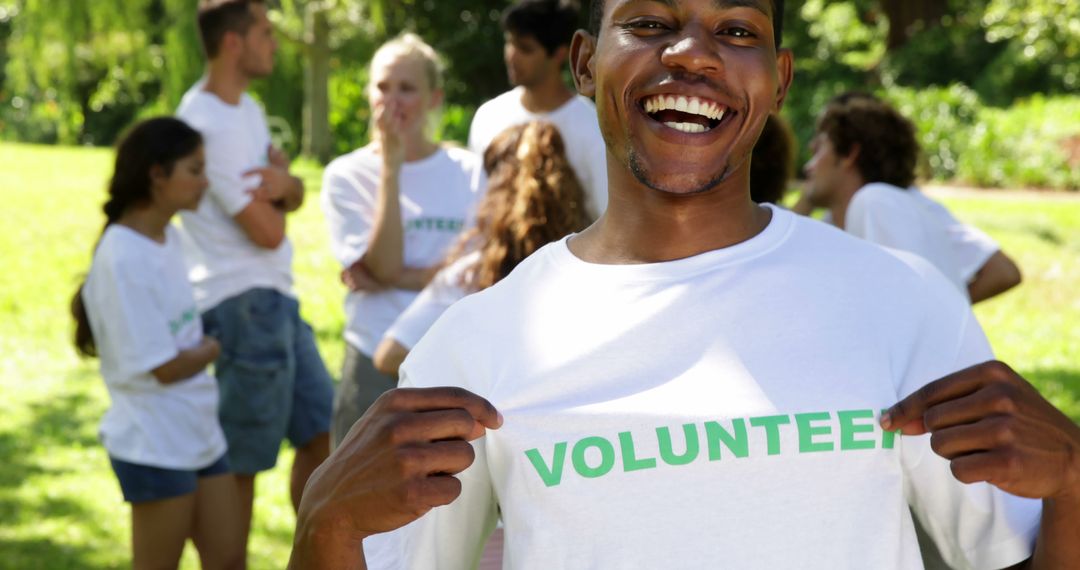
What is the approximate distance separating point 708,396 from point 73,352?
8901 mm

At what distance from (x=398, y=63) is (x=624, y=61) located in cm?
308

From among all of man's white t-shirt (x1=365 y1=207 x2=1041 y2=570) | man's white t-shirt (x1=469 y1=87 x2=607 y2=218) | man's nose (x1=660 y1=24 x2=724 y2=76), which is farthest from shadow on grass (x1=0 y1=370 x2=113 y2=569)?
man's nose (x1=660 y1=24 x2=724 y2=76)

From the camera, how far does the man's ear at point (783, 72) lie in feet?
6.50

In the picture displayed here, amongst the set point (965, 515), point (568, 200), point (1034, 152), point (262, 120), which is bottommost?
point (1034, 152)

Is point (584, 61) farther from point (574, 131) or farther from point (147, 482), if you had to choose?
point (147, 482)

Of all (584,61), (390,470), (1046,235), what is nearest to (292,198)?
(584,61)

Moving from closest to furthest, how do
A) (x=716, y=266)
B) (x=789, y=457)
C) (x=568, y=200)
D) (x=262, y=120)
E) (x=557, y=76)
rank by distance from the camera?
1. (x=789, y=457)
2. (x=716, y=266)
3. (x=568, y=200)
4. (x=557, y=76)
5. (x=262, y=120)

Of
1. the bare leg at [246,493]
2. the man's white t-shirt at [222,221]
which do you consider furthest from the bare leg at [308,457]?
the man's white t-shirt at [222,221]

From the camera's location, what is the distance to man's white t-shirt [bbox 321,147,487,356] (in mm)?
4598

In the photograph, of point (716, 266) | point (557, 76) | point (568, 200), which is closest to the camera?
point (716, 266)

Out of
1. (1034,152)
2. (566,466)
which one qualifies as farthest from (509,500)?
(1034,152)

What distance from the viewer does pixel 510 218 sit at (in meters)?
3.40

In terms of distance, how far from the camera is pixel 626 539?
5.50 feet

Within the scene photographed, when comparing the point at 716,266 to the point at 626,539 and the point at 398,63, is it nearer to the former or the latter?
the point at 626,539
